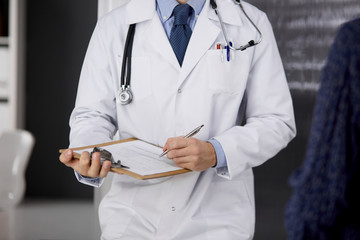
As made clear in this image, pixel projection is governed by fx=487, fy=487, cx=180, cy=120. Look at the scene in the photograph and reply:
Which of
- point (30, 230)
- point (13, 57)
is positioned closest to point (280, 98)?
point (30, 230)

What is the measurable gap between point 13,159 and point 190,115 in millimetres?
2071

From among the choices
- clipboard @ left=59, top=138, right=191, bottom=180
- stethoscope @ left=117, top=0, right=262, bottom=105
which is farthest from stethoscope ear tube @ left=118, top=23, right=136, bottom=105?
clipboard @ left=59, top=138, right=191, bottom=180

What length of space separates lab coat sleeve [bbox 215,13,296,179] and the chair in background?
2027 mm

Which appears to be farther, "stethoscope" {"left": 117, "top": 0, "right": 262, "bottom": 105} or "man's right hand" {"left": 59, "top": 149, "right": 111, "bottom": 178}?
"stethoscope" {"left": 117, "top": 0, "right": 262, "bottom": 105}

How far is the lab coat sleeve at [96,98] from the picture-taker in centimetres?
127

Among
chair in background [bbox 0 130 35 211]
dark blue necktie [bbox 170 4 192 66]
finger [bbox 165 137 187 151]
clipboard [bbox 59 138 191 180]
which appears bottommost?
chair in background [bbox 0 130 35 211]

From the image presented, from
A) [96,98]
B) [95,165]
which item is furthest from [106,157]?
[96,98]

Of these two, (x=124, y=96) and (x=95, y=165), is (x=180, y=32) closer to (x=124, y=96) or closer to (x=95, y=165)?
(x=124, y=96)

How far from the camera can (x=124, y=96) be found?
126cm

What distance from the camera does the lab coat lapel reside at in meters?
1.25

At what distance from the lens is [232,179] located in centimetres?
125

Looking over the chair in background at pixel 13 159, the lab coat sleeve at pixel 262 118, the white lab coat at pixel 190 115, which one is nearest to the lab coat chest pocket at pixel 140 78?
the white lab coat at pixel 190 115

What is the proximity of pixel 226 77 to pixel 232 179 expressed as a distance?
0.26 m

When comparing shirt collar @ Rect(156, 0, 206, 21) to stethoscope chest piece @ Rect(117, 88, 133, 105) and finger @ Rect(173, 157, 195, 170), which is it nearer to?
stethoscope chest piece @ Rect(117, 88, 133, 105)
